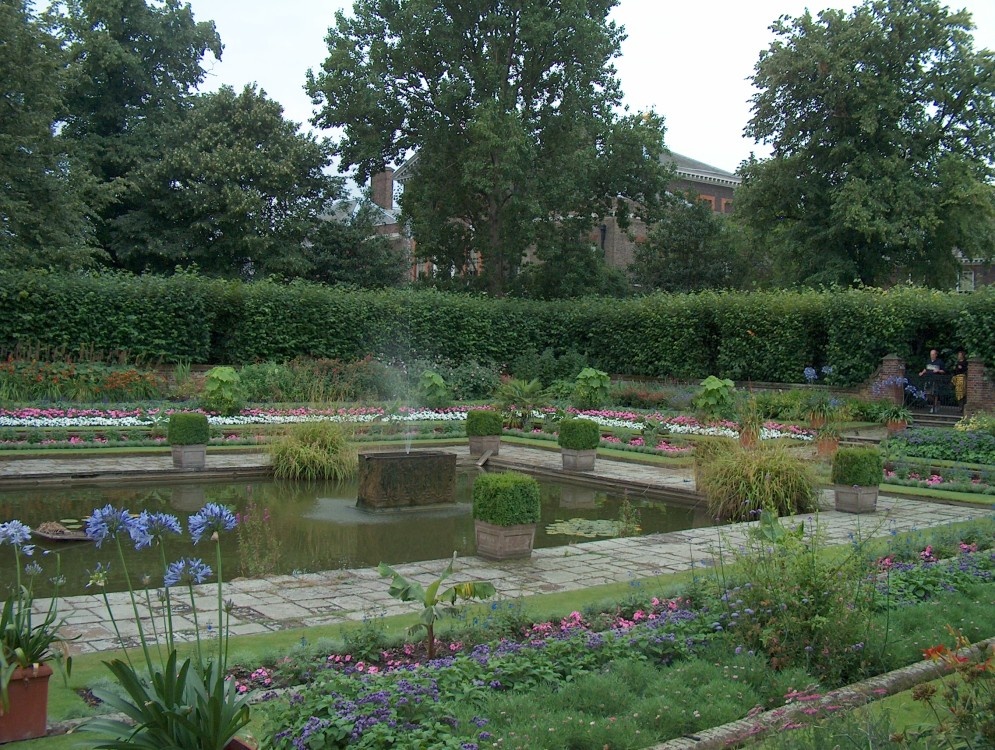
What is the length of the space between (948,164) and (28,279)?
2808cm

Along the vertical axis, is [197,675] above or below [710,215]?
below

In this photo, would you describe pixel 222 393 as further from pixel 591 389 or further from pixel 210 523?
pixel 210 523

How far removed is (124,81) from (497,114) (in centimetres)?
1421

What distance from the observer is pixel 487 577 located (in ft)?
23.6

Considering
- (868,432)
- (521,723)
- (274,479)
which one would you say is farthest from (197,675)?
(868,432)

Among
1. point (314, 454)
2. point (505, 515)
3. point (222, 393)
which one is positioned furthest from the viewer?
point (222, 393)

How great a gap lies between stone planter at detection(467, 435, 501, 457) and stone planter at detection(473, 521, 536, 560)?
7.08 metres

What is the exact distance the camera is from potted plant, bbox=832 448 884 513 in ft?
33.7

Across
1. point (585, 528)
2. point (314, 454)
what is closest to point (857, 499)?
point (585, 528)

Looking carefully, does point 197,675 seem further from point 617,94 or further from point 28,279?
point 617,94

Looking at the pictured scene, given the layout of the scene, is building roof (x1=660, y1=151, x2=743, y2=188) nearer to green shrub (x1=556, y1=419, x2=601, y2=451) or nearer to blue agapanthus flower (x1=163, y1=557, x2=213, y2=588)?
green shrub (x1=556, y1=419, x2=601, y2=451)

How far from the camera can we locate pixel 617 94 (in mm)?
35062

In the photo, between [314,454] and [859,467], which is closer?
[859,467]

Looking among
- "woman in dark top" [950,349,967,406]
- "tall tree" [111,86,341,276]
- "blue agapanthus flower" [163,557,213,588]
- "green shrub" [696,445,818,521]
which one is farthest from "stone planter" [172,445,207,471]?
"tall tree" [111,86,341,276]
